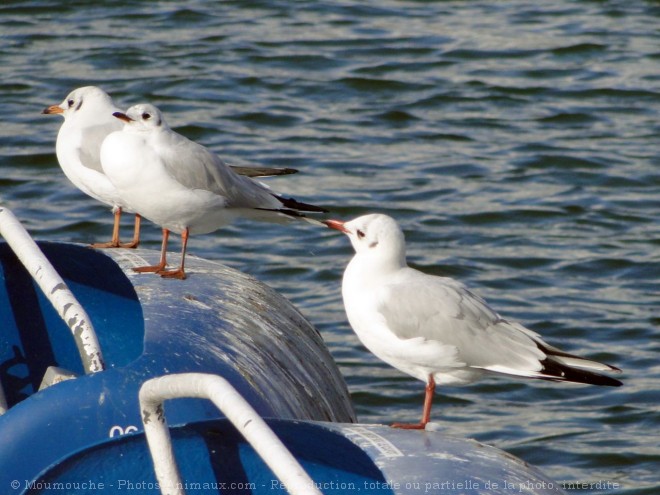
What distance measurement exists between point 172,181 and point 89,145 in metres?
0.76

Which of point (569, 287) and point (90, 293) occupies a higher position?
point (90, 293)

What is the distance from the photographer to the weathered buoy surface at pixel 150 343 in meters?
3.17

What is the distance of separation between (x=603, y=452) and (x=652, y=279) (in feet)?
7.13

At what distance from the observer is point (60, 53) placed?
12.2m

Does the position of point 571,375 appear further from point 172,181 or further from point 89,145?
point 89,145

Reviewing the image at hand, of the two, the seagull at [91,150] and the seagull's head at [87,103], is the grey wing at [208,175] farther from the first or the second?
the seagull's head at [87,103]

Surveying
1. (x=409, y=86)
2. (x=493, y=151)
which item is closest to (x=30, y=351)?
(x=493, y=151)

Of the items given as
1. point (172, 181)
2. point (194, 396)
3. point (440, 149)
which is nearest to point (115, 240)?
point (172, 181)

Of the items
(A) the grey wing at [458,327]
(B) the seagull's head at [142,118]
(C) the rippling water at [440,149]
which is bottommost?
(C) the rippling water at [440,149]

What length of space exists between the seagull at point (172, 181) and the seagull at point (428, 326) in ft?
2.77

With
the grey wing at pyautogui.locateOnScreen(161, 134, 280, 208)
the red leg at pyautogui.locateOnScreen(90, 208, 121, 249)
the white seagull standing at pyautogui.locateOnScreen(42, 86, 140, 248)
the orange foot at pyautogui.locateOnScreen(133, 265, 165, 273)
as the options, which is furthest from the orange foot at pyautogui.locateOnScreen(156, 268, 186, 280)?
the white seagull standing at pyautogui.locateOnScreen(42, 86, 140, 248)

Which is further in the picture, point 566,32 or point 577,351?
point 566,32

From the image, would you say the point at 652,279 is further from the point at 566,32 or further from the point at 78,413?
the point at 78,413

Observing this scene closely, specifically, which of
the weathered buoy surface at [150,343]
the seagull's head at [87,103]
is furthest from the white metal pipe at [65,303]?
the seagull's head at [87,103]
